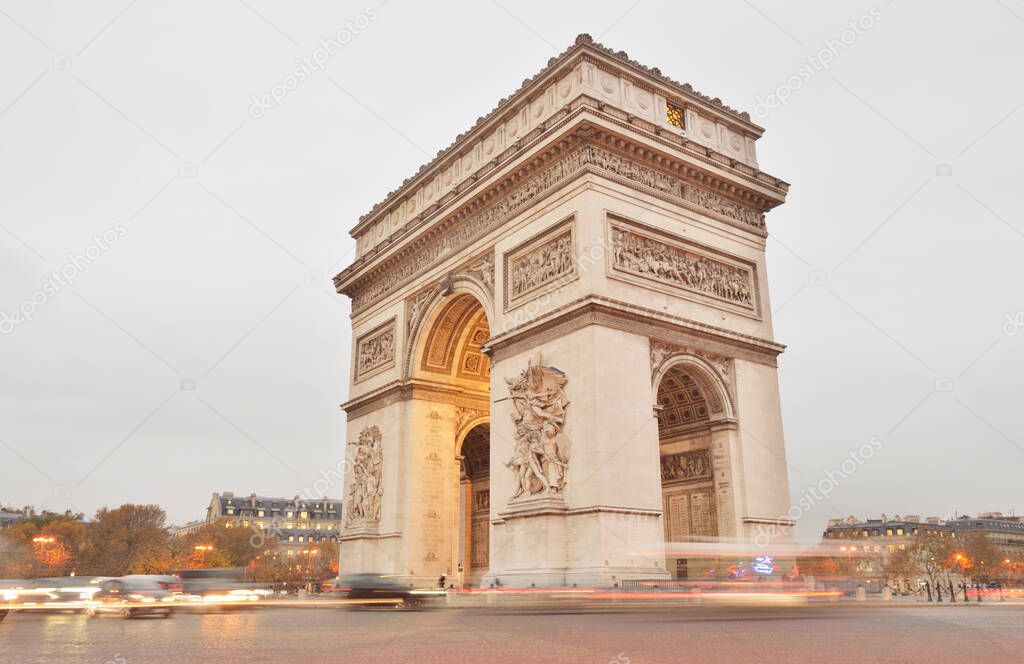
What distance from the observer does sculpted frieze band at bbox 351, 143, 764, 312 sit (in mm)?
23000

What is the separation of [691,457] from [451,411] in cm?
917

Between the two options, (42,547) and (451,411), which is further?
(42,547)

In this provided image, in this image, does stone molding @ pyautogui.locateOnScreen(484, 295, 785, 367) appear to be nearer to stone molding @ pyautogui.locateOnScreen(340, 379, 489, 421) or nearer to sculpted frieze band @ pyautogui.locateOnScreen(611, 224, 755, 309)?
sculpted frieze band @ pyautogui.locateOnScreen(611, 224, 755, 309)

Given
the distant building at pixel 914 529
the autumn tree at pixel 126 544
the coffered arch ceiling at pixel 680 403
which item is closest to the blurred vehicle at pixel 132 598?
the coffered arch ceiling at pixel 680 403

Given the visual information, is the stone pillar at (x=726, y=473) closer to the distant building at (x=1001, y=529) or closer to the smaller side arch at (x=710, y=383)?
the smaller side arch at (x=710, y=383)

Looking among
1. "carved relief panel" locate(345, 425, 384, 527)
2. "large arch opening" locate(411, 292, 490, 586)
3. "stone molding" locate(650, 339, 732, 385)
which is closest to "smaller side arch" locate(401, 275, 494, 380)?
"large arch opening" locate(411, 292, 490, 586)

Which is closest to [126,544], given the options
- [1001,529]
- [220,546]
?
[220,546]

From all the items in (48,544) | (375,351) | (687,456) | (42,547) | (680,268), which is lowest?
(42,547)

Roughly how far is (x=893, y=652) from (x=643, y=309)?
14.4 metres

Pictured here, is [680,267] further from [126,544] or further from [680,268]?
[126,544]

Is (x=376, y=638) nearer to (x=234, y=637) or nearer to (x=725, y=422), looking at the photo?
(x=234, y=637)

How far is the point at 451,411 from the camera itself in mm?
29641

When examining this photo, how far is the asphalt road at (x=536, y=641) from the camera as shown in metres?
7.93

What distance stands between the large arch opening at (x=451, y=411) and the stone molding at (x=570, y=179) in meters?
2.31
